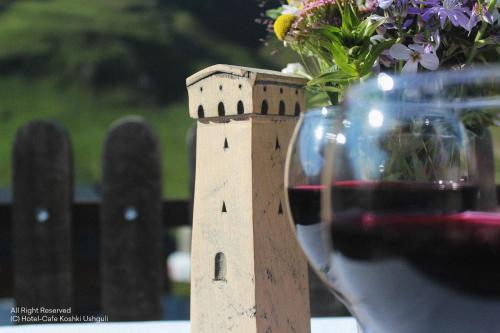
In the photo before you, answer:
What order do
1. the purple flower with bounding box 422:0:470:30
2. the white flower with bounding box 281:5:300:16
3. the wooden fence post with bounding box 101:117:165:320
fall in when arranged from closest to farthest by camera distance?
the purple flower with bounding box 422:0:470:30 → the white flower with bounding box 281:5:300:16 → the wooden fence post with bounding box 101:117:165:320

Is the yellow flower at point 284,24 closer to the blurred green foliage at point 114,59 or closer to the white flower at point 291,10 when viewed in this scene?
the white flower at point 291,10

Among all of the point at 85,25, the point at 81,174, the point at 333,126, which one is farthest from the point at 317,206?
the point at 85,25

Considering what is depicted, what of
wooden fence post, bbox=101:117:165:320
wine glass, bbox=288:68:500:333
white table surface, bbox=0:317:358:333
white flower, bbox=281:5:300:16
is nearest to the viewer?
wine glass, bbox=288:68:500:333

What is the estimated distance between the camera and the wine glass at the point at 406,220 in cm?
38

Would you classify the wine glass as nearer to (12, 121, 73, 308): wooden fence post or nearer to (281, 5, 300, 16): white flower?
(281, 5, 300, 16): white flower

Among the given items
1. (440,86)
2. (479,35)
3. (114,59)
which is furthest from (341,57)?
(114,59)

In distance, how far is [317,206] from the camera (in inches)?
17.4

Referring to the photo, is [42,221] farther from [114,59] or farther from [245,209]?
[114,59]

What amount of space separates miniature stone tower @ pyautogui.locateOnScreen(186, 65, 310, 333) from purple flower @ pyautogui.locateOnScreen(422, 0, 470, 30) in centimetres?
16

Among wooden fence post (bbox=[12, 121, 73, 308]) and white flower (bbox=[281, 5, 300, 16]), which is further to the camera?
wooden fence post (bbox=[12, 121, 73, 308])

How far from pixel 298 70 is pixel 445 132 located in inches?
15.8

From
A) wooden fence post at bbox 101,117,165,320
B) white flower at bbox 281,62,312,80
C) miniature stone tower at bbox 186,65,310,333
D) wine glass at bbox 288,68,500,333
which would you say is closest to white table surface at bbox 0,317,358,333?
miniature stone tower at bbox 186,65,310,333

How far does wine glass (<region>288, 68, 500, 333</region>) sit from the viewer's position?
1.25 feet

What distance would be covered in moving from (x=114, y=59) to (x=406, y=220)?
38.6 ft
